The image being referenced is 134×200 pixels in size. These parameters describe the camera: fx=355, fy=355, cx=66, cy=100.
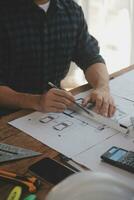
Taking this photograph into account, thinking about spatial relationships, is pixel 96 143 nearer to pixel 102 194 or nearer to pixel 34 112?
pixel 34 112

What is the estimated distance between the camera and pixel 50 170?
29.6 inches

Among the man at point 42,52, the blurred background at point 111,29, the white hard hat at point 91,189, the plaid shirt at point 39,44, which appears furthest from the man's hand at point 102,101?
the blurred background at point 111,29

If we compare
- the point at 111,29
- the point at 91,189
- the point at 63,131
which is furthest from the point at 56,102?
the point at 111,29

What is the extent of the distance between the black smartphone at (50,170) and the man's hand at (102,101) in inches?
11.8

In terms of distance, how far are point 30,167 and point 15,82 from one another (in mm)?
558

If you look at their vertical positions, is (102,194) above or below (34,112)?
above

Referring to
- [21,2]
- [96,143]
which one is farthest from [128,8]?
[96,143]

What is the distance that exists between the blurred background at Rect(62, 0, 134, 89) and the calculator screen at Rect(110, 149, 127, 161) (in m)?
1.69

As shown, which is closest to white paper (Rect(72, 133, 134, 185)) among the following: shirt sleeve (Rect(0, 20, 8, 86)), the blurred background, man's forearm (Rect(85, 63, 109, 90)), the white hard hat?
the white hard hat

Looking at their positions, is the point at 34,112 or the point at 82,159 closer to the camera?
the point at 82,159

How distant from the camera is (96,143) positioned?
0.88 meters

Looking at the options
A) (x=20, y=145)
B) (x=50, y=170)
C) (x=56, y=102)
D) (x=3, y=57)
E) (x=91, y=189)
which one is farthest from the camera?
(x=3, y=57)

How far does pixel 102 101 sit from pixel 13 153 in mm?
362

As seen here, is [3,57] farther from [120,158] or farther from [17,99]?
[120,158]
